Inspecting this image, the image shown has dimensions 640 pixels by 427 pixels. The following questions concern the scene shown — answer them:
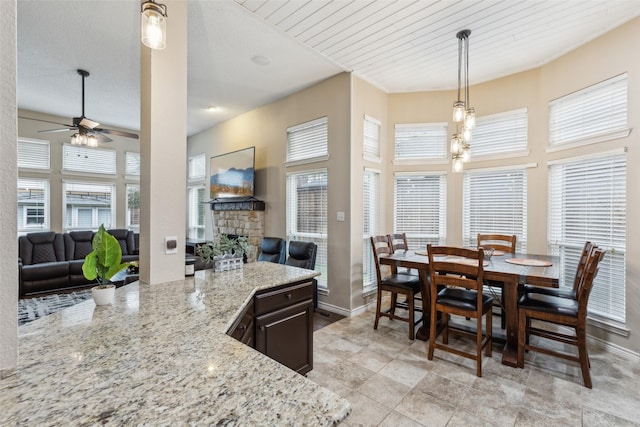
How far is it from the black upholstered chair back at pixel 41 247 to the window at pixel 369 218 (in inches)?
217

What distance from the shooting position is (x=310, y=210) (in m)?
4.48

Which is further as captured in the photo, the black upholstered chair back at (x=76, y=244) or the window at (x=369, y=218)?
the black upholstered chair back at (x=76, y=244)

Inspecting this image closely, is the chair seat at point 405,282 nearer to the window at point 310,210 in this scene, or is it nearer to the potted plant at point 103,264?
the window at point 310,210

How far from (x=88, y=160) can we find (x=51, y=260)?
7.45 ft

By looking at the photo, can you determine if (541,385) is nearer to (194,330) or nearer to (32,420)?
(194,330)

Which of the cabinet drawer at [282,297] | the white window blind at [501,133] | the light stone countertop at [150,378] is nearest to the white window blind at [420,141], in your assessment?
the white window blind at [501,133]

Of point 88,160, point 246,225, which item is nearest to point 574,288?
point 246,225

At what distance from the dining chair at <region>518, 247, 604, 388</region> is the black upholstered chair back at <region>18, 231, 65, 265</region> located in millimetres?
7131

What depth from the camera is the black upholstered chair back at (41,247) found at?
5020 mm

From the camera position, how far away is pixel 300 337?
2.30 m

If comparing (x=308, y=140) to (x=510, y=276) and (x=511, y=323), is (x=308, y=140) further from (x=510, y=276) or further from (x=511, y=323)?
(x=511, y=323)

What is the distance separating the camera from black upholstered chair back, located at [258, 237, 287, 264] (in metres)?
4.37

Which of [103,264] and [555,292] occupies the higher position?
[103,264]

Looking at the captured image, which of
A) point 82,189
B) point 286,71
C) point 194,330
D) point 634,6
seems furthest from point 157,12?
point 82,189
